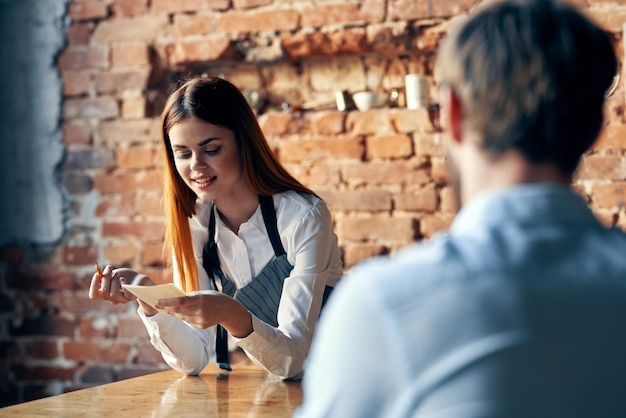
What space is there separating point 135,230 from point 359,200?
893 millimetres

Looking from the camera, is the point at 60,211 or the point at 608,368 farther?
the point at 60,211

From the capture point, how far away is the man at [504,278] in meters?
0.74

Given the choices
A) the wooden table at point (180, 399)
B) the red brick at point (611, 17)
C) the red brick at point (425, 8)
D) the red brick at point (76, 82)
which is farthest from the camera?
the red brick at point (76, 82)

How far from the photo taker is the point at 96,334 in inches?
134

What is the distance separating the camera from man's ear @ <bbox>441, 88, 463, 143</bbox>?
2.66 ft

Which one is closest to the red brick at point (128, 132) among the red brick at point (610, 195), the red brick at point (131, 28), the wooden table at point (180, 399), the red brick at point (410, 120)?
the red brick at point (131, 28)

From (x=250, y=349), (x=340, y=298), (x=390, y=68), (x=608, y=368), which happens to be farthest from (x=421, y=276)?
(x=390, y=68)

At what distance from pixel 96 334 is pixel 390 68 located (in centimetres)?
152

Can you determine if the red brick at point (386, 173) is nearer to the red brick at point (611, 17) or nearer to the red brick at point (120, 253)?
the red brick at point (611, 17)

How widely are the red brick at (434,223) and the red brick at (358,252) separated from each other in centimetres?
16

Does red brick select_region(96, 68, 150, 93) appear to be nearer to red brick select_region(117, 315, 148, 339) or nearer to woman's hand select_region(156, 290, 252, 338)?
red brick select_region(117, 315, 148, 339)

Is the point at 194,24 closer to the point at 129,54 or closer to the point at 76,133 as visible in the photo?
the point at 129,54

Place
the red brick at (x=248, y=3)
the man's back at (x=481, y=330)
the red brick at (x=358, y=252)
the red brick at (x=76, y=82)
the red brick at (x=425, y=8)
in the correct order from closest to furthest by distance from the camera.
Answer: the man's back at (x=481, y=330)
the red brick at (x=425, y=8)
the red brick at (x=358, y=252)
the red brick at (x=248, y=3)
the red brick at (x=76, y=82)

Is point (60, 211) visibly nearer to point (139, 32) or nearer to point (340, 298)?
point (139, 32)
